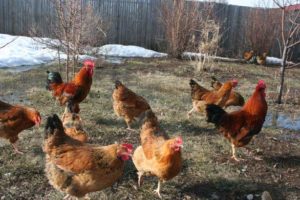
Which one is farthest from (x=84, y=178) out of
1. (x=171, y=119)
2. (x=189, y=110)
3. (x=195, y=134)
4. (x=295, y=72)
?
(x=295, y=72)

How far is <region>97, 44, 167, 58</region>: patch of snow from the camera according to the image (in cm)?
1839

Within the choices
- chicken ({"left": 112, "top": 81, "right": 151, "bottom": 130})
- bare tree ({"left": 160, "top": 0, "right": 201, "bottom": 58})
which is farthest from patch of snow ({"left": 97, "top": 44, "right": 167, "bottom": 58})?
chicken ({"left": 112, "top": 81, "right": 151, "bottom": 130})

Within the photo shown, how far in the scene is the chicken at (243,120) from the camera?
18.8ft

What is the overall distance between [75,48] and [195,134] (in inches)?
182

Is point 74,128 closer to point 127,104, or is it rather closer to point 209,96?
point 127,104

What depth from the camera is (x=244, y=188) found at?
5059mm

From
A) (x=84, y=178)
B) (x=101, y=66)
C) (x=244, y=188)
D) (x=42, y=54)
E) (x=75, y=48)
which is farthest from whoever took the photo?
(x=42, y=54)

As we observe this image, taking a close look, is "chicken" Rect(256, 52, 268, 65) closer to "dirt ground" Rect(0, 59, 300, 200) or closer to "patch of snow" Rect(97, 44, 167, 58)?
"patch of snow" Rect(97, 44, 167, 58)

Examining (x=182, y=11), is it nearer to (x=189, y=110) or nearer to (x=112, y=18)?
(x=112, y=18)

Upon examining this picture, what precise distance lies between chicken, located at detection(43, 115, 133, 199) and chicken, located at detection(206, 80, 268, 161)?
2.12m

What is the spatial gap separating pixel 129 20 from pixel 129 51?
104 inches

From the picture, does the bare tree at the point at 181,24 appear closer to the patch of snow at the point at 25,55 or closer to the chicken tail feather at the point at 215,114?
the patch of snow at the point at 25,55

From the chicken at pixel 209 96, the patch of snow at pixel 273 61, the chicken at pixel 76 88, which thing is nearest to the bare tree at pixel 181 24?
the patch of snow at pixel 273 61

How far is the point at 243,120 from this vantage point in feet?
18.9
